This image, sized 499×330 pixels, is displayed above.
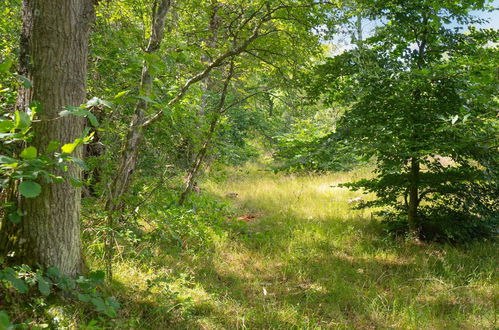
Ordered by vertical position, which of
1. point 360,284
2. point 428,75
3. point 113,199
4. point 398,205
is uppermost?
point 428,75

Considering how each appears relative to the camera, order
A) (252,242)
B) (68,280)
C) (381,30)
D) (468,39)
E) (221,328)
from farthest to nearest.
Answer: (252,242), (381,30), (468,39), (221,328), (68,280)

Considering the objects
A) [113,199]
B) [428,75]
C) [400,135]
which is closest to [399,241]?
[400,135]

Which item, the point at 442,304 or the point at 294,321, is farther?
the point at 442,304

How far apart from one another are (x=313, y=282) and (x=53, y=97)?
13.1 feet

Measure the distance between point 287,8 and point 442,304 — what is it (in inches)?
161

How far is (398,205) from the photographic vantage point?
647 cm

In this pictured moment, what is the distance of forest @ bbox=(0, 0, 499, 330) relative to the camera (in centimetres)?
241

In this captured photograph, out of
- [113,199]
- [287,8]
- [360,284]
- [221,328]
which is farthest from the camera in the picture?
[360,284]

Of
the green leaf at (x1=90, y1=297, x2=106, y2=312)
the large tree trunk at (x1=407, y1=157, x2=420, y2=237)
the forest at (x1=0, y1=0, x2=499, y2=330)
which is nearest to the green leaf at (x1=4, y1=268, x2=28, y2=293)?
the forest at (x1=0, y1=0, x2=499, y2=330)

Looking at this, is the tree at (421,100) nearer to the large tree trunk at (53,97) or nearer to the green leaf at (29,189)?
the large tree trunk at (53,97)

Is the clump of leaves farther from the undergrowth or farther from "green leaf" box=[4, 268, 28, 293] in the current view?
the undergrowth

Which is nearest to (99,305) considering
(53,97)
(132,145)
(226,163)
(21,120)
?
(21,120)

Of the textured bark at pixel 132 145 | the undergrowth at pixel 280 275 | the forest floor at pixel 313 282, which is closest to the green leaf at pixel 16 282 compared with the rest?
the undergrowth at pixel 280 275

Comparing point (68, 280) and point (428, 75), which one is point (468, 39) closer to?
point (428, 75)
